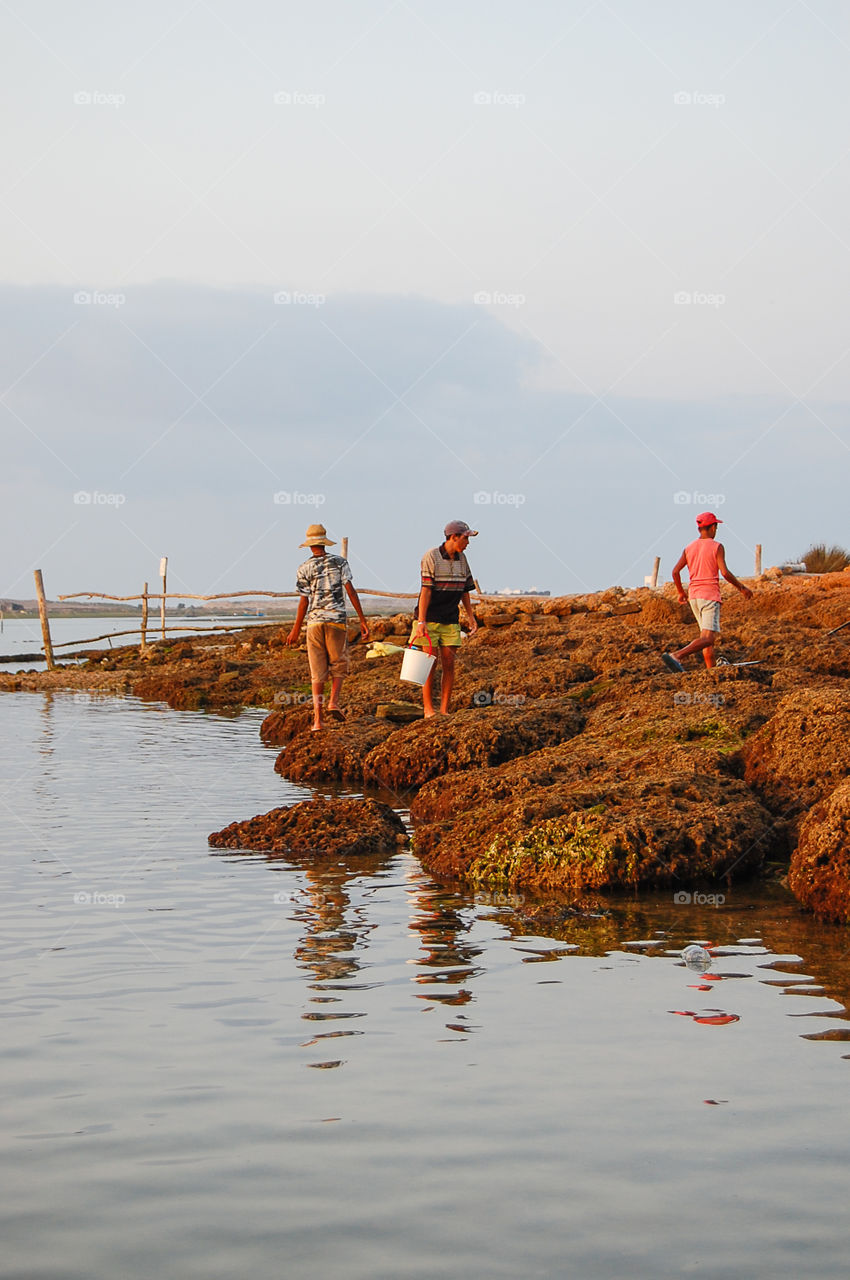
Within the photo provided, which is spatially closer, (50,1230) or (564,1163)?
(50,1230)

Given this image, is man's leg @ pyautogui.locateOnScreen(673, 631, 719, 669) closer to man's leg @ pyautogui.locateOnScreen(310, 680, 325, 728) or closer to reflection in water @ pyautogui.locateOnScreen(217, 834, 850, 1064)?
man's leg @ pyautogui.locateOnScreen(310, 680, 325, 728)

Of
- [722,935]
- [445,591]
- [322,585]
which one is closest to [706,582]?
[445,591]

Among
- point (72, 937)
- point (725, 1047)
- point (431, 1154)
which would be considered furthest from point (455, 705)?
point (431, 1154)

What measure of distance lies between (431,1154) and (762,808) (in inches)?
201

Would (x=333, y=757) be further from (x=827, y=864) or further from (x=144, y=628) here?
(x=144, y=628)

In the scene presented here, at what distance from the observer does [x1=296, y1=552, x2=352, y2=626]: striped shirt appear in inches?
539

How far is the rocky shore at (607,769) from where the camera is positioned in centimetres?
746

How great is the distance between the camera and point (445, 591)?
41.0 feet

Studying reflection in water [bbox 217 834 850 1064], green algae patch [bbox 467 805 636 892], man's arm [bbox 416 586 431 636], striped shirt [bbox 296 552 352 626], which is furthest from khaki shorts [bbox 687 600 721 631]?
reflection in water [bbox 217 834 850 1064]

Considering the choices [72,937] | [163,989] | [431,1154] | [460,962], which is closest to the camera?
[431,1154]

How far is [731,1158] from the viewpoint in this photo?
3.53m

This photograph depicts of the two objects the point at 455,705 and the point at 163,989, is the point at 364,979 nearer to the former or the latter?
the point at 163,989

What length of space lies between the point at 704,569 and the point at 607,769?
15.5 ft

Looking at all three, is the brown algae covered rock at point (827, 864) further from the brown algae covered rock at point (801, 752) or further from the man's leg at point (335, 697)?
the man's leg at point (335, 697)
